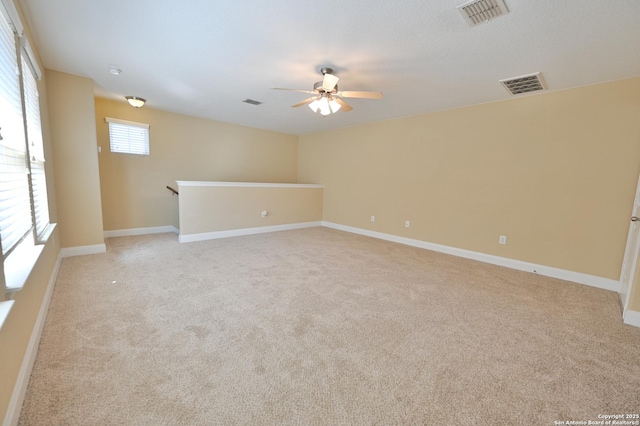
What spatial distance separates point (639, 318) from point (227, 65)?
4.59m

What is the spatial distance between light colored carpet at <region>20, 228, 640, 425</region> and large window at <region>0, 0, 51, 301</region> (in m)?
0.57

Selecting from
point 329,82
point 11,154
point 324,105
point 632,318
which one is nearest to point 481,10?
point 329,82

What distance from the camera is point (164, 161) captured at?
500cm

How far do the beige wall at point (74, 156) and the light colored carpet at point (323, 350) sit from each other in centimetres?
62

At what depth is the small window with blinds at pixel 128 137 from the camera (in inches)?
176

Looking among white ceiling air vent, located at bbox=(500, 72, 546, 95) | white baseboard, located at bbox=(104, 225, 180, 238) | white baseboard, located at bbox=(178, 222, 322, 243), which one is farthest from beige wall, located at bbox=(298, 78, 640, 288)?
white baseboard, located at bbox=(104, 225, 180, 238)

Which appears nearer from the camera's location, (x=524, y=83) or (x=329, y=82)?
(x=329, y=82)

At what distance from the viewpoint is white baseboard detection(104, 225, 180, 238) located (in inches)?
183

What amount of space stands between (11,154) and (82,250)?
2493 mm

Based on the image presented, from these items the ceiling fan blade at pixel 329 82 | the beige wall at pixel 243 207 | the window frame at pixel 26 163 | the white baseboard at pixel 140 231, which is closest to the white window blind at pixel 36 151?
the window frame at pixel 26 163

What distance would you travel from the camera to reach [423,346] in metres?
1.83

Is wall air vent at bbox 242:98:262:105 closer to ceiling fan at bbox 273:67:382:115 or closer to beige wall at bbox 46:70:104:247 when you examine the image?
ceiling fan at bbox 273:67:382:115

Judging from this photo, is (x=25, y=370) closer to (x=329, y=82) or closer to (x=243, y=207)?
(x=329, y=82)

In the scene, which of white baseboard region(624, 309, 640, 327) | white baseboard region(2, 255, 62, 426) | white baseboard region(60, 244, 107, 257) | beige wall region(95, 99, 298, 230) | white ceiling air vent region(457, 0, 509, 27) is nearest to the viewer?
white baseboard region(2, 255, 62, 426)
